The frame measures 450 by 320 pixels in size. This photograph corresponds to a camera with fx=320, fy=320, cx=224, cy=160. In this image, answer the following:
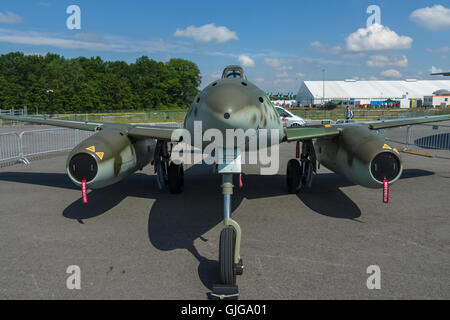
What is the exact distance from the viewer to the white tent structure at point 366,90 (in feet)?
299

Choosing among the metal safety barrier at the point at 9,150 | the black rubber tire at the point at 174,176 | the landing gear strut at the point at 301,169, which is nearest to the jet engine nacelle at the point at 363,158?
the landing gear strut at the point at 301,169

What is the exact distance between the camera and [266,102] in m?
4.72

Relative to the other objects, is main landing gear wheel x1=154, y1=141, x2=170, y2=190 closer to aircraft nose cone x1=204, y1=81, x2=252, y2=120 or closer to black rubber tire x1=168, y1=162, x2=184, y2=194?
black rubber tire x1=168, y1=162, x2=184, y2=194

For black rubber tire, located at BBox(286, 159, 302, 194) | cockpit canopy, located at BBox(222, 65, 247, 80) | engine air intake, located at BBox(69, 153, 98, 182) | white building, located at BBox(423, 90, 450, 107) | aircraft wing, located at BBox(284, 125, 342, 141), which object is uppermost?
white building, located at BBox(423, 90, 450, 107)

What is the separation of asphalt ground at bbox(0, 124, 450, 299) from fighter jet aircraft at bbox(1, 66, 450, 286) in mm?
618

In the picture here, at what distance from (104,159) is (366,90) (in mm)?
100849

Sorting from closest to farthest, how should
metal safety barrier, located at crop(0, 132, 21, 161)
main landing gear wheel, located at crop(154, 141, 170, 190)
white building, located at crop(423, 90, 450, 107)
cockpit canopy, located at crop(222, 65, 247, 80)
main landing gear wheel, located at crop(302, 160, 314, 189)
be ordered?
cockpit canopy, located at crop(222, 65, 247, 80), main landing gear wheel, located at crop(154, 141, 170, 190), main landing gear wheel, located at crop(302, 160, 314, 189), metal safety barrier, located at crop(0, 132, 21, 161), white building, located at crop(423, 90, 450, 107)

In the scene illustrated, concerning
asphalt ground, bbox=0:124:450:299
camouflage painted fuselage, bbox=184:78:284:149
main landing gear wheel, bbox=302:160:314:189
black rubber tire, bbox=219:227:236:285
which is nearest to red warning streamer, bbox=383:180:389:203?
asphalt ground, bbox=0:124:450:299

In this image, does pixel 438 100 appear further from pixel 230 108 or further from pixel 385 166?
pixel 230 108

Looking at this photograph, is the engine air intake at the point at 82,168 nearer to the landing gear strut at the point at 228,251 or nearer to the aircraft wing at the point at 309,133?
the landing gear strut at the point at 228,251

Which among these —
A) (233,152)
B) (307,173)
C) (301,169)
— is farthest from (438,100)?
(233,152)

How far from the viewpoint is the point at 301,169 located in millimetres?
8867

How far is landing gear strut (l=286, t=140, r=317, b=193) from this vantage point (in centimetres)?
858

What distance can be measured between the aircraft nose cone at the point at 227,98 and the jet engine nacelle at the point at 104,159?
2.96 meters
